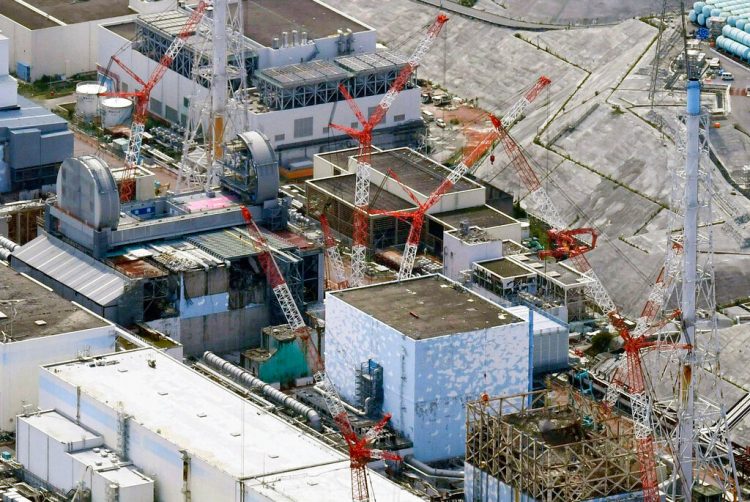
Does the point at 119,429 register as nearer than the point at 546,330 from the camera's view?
Yes

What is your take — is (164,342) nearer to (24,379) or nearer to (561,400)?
(24,379)

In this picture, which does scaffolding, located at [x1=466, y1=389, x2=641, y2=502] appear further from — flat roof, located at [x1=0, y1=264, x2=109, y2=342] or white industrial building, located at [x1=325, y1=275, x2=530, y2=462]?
flat roof, located at [x1=0, y1=264, x2=109, y2=342]

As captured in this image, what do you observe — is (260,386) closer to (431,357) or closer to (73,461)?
Answer: (431,357)

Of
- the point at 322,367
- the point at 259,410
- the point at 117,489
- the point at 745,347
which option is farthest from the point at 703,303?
the point at 117,489

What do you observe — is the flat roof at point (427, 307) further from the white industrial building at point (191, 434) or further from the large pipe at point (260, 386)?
the white industrial building at point (191, 434)

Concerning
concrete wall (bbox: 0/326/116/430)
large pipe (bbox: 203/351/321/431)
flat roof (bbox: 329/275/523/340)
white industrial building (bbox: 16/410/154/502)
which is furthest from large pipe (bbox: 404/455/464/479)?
concrete wall (bbox: 0/326/116/430)

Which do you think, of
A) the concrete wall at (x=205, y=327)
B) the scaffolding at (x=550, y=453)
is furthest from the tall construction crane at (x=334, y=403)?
the scaffolding at (x=550, y=453)
